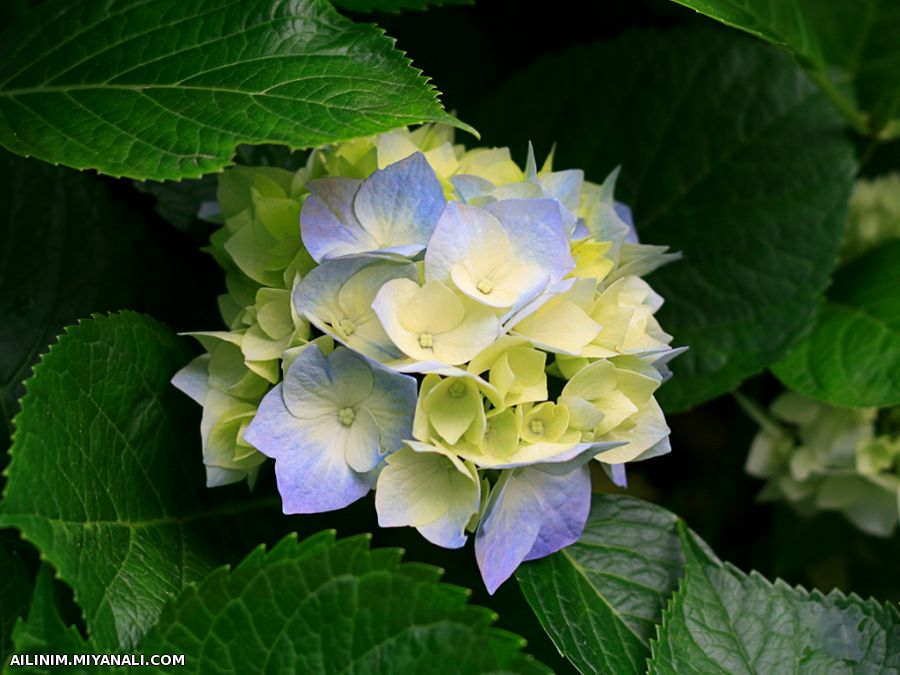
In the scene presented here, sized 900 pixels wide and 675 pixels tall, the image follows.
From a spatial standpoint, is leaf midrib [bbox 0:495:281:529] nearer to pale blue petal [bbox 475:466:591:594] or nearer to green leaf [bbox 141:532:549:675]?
green leaf [bbox 141:532:549:675]

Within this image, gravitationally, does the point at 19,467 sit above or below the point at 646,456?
above

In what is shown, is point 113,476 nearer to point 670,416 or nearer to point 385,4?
point 385,4

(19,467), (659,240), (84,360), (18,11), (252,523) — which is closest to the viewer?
(19,467)

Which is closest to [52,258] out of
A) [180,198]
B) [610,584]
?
[180,198]

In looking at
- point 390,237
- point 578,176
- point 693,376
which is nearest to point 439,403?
point 390,237

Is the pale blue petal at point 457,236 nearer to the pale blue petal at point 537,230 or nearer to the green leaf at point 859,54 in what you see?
the pale blue petal at point 537,230

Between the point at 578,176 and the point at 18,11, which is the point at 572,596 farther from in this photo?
the point at 18,11
